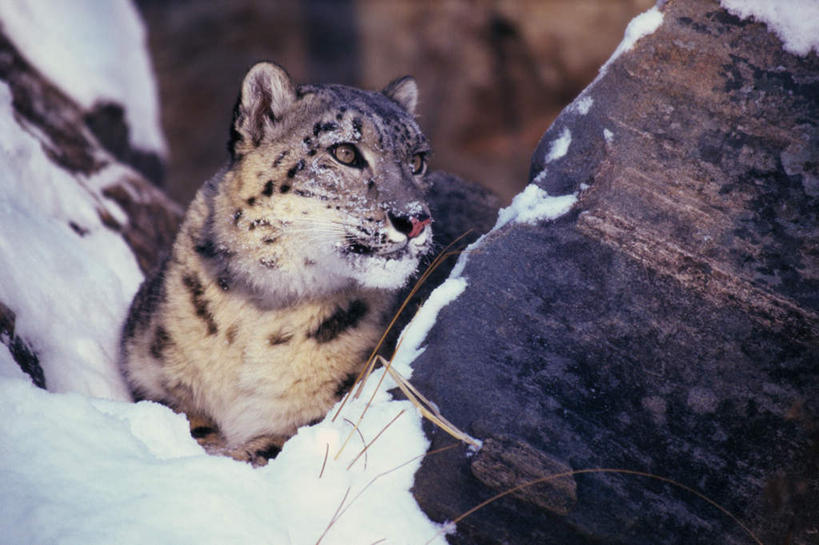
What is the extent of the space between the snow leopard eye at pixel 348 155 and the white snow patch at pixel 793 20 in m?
1.87

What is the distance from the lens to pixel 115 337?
4.04 meters

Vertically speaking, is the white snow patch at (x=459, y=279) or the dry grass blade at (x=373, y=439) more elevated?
the white snow patch at (x=459, y=279)

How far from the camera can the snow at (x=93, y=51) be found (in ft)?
19.9

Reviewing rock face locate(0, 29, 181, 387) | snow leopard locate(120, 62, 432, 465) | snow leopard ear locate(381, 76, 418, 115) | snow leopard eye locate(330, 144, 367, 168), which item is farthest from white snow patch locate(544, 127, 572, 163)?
rock face locate(0, 29, 181, 387)

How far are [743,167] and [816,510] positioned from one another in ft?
4.53

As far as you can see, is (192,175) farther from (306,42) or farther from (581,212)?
(581,212)

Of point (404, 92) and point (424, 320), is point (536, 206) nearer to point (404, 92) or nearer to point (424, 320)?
point (424, 320)

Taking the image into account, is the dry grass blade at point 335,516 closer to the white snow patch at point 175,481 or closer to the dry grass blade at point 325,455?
the white snow patch at point 175,481

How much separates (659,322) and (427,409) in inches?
39.5

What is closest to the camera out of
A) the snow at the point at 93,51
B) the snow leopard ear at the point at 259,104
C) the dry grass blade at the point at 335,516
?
the dry grass blade at the point at 335,516

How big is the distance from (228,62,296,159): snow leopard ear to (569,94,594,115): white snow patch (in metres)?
1.39

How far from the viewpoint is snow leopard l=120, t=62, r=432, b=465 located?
3.23 meters

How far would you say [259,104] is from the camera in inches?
139

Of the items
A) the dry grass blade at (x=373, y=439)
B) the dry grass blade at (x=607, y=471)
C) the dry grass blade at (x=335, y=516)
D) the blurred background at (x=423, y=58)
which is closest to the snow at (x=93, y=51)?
the blurred background at (x=423, y=58)
